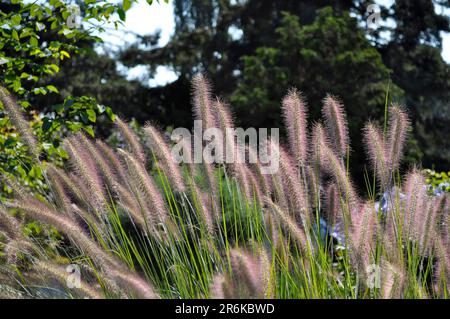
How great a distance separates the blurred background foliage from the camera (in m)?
14.6

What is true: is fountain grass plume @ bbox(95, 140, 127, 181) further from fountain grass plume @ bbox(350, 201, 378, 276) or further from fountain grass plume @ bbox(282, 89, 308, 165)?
fountain grass plume @ bbox(350, 201, 378, 276)

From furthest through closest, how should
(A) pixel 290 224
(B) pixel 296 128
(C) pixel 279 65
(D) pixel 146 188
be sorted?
(C) pixel 279 65
(B) pixel 296 128
(D) pixel 146 188
(A) pixel 290 224

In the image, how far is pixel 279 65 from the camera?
15.7 meters

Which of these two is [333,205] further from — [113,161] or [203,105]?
[113,161]

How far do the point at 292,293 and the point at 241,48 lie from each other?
53.7 feet

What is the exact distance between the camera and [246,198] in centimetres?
286

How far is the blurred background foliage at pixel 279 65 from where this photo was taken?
1463 centimetres

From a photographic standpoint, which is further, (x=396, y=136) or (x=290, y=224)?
(x=396, y=136)

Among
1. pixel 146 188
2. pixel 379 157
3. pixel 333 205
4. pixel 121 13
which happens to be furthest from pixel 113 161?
pixel 121 13

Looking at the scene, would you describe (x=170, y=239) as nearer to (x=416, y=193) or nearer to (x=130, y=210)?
(x=130, y=210)

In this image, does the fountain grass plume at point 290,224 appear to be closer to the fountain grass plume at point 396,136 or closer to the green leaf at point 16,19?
the fountain grass plume at point 396,136

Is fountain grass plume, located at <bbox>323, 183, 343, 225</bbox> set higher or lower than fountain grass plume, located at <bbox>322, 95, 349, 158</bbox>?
lower

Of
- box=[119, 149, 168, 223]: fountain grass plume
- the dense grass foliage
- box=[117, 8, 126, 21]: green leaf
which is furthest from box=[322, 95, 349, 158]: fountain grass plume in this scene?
box=[117, 8, 126, 21]: green leaf
